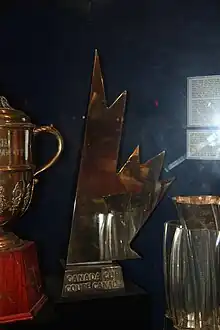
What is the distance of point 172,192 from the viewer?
1556 mm

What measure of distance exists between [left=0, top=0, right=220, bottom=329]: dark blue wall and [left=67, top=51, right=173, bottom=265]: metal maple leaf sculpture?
10cm

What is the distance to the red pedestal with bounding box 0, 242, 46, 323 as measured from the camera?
1249 millimetres

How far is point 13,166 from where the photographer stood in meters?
1.26

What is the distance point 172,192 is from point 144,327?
1.39 feet

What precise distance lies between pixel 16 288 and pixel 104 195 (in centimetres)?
36

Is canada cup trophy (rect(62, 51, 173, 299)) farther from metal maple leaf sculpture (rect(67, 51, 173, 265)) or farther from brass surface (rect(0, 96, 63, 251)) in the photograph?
brass surface (rect(0, 96, 63, 251))

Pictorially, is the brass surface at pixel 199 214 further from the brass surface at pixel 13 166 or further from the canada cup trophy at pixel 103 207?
the brass surface at pixel 13 166

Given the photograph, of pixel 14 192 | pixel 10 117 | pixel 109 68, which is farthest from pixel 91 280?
pixel 109 68

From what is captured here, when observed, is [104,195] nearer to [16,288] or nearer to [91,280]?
[91,280]

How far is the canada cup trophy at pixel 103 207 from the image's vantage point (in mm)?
1382

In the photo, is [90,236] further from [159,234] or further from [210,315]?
[210,315]

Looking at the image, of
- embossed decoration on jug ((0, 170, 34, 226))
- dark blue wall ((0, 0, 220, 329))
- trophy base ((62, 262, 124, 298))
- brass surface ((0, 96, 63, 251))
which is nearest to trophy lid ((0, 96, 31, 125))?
brass surface ((0, 96, 63, 251))

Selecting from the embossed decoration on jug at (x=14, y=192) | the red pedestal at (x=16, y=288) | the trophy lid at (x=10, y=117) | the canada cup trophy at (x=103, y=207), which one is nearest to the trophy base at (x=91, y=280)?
the canada cup trophy at (x=103, y=207)

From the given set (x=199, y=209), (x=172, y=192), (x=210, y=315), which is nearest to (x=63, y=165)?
(x=172, y=192)
